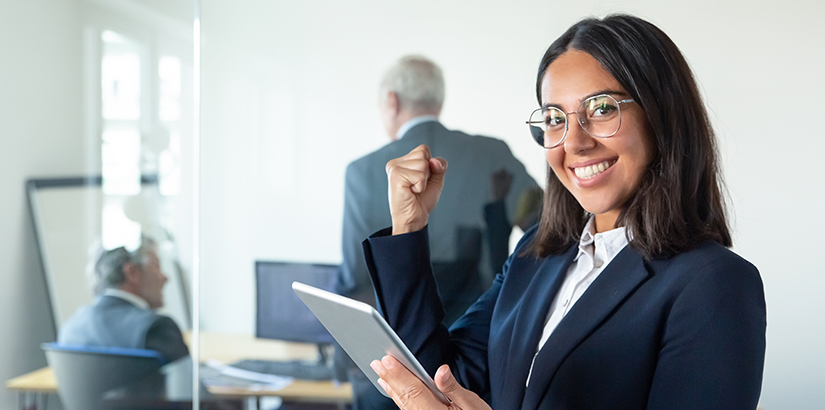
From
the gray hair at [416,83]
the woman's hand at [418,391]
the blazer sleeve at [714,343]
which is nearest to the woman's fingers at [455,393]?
the woman's hand at [418,391]

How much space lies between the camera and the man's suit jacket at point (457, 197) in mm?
2412

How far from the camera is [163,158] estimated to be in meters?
2.84

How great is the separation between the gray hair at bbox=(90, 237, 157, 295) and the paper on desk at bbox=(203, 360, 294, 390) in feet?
1.97

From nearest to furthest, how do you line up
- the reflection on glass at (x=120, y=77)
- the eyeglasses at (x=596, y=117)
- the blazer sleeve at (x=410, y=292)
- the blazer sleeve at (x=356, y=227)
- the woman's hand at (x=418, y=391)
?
the woman's hand at (x=418, y=391), the eyeglasses at (x=596, y=117), the blazer sleeve at (x=410, y=292), the blazer sleeve at (x=356, y=227), the reflection on glass at (x=120, y=77)

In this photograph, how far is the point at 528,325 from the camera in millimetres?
1159

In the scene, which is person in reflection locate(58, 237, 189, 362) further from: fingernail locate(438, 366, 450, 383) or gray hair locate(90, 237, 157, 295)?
fingernail locate(438, 366, 450, 383)

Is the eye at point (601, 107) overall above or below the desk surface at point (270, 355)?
above

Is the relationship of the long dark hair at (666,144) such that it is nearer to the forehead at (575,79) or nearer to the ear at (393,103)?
the forehead at (575,79)

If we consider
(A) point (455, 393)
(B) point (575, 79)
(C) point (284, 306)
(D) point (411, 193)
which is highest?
(B) point (575, 79)

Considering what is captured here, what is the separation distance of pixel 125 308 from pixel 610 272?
2.59 metres

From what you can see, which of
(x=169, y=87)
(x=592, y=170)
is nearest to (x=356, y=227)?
(x=169, y=87)

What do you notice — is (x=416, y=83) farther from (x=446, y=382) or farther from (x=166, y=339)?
(x=446, y=382)

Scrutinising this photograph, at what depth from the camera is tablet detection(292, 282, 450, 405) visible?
2.75 feet

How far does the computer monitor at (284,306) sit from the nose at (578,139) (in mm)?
1671
